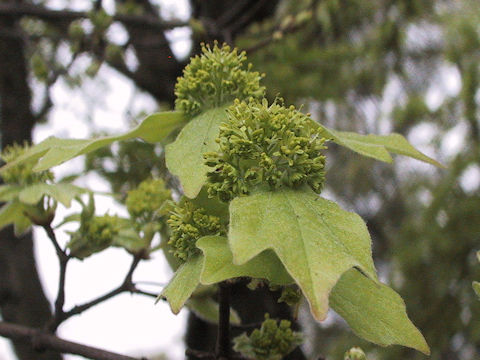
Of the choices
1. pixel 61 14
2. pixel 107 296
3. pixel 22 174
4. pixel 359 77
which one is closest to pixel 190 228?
pixel 107 296

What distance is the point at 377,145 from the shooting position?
97cm

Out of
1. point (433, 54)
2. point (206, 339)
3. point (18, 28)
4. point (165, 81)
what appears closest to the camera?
point (206, 339)

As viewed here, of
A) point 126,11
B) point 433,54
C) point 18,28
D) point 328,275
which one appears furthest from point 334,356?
point 433,54

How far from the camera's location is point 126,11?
9.77 ft

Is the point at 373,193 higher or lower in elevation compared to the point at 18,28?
lower

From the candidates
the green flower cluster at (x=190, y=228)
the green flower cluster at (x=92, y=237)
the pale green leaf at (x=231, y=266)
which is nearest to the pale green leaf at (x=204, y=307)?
the green flower cluster at (x=92, y=237)

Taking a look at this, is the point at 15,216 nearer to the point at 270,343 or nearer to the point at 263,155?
the point at 270,343

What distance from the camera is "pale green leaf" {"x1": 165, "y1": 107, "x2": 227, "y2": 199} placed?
2.76 feet

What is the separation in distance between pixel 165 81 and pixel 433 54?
308 centimetres

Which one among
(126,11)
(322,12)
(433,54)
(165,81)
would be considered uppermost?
(126,11)

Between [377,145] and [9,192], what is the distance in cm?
90

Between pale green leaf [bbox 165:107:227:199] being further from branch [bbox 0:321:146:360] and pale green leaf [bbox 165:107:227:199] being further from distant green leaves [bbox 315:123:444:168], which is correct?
branch [bbox 0:321:146:360]

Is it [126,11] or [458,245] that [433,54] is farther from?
[126,11]

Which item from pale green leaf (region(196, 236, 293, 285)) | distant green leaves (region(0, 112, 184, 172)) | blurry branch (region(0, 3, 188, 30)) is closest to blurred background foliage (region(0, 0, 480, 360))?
blurry branch (region(0, 3, 188, 30))
